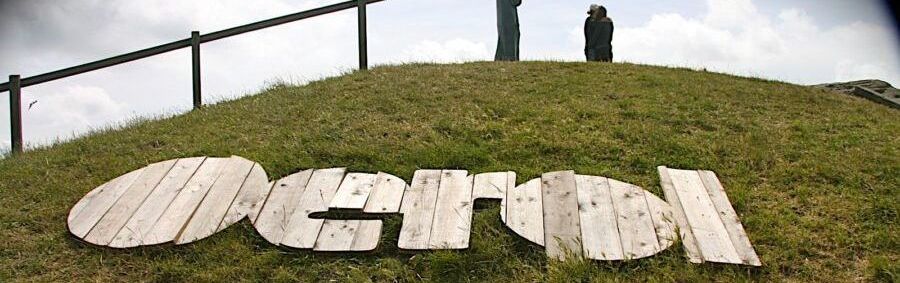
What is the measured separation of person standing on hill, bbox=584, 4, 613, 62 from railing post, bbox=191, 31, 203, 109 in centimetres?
605

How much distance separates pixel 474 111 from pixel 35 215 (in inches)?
155

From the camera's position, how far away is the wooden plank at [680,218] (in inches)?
153

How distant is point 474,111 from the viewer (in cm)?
706

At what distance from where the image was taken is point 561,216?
4293 mm

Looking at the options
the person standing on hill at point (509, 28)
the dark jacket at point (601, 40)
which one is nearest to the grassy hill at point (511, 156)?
the dark jacket at point (601, 40)

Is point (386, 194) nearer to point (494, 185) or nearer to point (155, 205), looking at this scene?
point (494, 185)

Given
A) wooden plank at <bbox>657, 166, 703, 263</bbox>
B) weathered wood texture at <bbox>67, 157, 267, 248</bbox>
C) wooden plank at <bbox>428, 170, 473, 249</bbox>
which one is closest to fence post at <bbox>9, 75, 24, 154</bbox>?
weathered wood texture at <bbox>67, 157, 267, 248</bbox>

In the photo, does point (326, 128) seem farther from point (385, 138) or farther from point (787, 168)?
point (787, 168)

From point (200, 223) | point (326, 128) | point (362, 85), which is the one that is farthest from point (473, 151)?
point (362, 85)

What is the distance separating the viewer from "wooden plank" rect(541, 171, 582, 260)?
12.9 ft

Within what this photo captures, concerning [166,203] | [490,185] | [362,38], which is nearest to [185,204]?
[166,203]

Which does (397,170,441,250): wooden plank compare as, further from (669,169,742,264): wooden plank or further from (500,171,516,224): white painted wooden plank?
(669,169,742,264): wooden plank

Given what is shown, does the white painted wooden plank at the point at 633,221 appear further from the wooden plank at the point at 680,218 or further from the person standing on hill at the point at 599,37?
the person standing on hill at the point at 599,37

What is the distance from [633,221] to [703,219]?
468 millimetres
